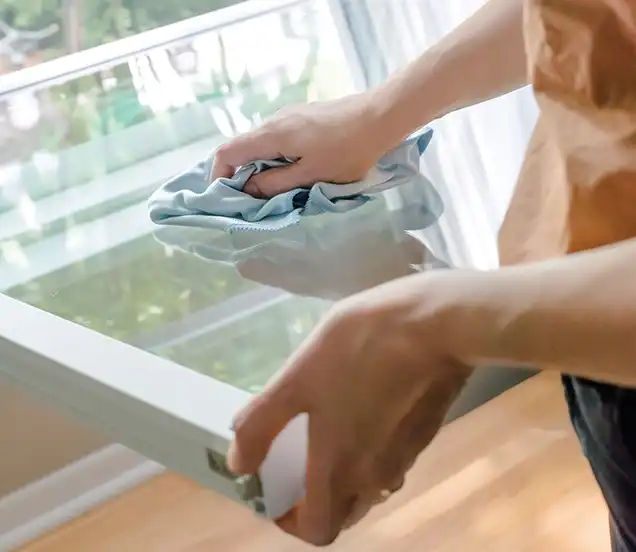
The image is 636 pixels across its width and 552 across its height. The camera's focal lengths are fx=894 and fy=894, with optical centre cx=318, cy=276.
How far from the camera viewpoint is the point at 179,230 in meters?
0.81

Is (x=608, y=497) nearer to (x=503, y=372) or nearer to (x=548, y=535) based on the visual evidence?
(x=503, y=372)

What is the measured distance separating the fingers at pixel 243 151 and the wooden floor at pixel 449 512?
2.35 ft

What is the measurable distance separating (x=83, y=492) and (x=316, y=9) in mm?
925

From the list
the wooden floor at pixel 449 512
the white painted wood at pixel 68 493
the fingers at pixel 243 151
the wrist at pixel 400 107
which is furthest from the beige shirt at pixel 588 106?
the white painted wood at pixel 68 493

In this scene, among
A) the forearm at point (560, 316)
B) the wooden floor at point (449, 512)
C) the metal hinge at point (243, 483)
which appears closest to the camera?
the forearm at point (560, 316)

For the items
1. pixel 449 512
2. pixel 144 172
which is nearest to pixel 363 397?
pixel 144 172

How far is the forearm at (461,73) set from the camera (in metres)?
0.71

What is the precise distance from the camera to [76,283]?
75 cm

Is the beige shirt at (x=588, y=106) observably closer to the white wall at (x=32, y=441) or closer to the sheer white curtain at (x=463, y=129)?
the sheer white curtain at (x=463, y=129)

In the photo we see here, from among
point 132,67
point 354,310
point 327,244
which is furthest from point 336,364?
point 132,67

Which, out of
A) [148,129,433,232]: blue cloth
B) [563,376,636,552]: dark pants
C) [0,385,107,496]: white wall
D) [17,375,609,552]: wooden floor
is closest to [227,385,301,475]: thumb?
[563,376,636,552]: dark pants

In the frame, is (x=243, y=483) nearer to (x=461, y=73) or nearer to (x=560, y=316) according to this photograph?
(x=560, y=316)

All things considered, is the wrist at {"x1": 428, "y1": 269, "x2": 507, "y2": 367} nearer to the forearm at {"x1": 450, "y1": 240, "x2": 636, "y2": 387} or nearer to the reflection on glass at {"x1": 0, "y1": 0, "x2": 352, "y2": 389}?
the forearm at {"x1": 450, "y1": 240, "x2": 636, "y2": 387}

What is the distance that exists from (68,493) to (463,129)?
3.33 ft
